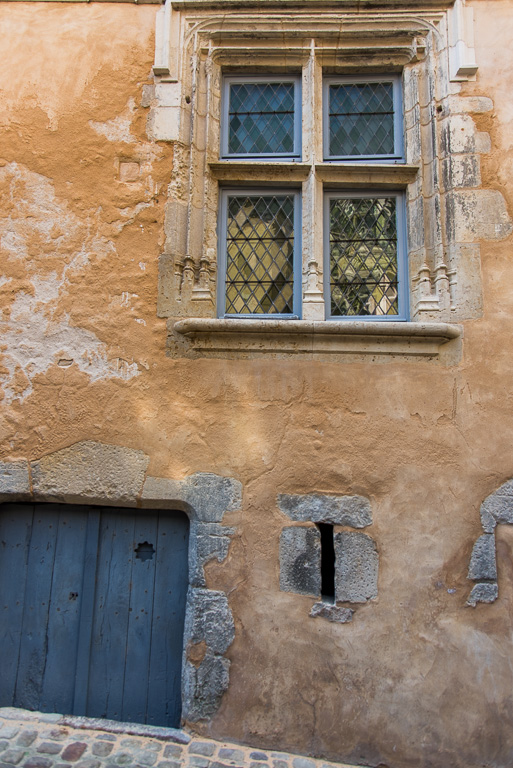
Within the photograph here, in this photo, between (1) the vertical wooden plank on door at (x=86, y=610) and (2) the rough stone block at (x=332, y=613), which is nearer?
(2) the rough stone block at (x=332, y=613)

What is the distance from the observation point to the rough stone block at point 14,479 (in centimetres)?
275

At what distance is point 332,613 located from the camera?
258 centimetres

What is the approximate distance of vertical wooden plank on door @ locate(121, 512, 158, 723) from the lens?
107 inches

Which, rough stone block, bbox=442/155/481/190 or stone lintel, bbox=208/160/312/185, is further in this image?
stone lintel, bbox=208/160/312/185

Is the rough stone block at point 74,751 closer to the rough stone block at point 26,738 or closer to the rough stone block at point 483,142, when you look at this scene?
the rough stone block at point 26,738

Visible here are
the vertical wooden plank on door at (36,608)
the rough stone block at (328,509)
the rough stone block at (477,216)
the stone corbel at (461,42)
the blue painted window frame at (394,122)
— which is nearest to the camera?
the rough stone block at (328,509)

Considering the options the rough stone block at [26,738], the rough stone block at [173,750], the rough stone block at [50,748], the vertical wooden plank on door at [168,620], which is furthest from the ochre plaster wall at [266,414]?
the rough stone block at [26,738]

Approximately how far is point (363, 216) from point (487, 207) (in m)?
0.70


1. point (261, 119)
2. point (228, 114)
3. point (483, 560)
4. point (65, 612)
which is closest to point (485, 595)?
point (483, 560)

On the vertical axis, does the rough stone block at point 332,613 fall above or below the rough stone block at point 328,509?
below

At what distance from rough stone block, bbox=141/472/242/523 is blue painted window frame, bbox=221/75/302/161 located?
200 cm

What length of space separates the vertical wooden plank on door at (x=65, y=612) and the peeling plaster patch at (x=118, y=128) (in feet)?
7.12

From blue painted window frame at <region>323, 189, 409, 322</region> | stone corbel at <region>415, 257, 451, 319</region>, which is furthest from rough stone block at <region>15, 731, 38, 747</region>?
stone corbel at <region>415, 257, 451, 319</region>

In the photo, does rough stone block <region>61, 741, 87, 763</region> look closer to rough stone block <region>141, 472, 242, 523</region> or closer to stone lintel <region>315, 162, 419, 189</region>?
rough stone block <region>141, 472, 242, 523</region>
